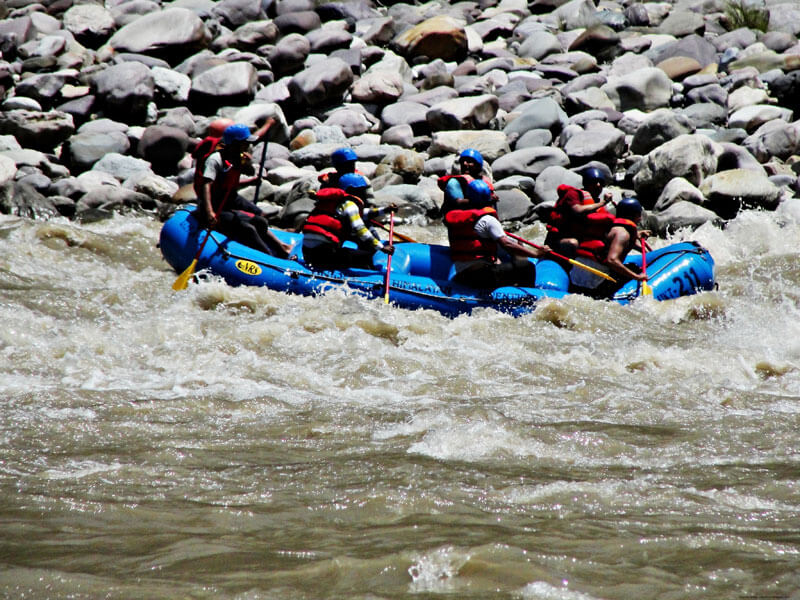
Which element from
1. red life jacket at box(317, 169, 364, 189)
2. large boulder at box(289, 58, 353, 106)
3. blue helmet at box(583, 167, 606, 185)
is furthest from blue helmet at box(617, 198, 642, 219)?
large boulder at box(289, 58, 353, 106)

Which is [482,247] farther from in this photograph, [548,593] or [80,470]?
[548,593]

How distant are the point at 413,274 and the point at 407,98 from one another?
25.0 ft

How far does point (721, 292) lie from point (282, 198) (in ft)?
19.2

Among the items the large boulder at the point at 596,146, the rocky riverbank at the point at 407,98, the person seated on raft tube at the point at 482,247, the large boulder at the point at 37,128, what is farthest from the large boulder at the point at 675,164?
the large boulder at the point at 37,128

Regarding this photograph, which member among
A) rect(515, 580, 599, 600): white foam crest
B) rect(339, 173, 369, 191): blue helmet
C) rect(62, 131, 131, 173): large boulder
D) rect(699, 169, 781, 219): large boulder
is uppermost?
rect(515, 580, 599, 600): white foam crest

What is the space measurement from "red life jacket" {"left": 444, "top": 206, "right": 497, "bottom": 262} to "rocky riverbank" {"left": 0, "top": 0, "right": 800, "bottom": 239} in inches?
141

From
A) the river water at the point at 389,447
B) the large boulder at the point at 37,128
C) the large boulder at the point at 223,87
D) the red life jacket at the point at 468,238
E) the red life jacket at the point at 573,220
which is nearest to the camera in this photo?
the river water at the point at 389,447

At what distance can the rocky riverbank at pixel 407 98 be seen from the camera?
10992 millimetres

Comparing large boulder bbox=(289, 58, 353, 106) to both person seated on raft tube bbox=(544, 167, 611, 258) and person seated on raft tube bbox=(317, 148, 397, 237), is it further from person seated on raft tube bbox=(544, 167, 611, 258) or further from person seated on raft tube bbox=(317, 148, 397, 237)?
person seated on raft tube bbox=(544, 167, 611, 258)

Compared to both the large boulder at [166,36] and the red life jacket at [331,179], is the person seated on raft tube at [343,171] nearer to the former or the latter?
the red life jacket at [331,179]

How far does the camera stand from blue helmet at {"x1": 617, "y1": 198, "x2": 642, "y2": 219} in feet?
24.6

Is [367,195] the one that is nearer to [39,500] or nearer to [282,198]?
[282,198]

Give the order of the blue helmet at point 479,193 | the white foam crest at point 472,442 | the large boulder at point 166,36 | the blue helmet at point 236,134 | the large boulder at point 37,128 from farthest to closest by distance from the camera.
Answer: the large boulder at point 166,36 → the large boulder at point 37,128 → the blue helmet at point 236,134 → the blue helmet at point 479,193 → the white foam crest at point 472,442

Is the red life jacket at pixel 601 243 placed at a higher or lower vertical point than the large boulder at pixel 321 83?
higher
